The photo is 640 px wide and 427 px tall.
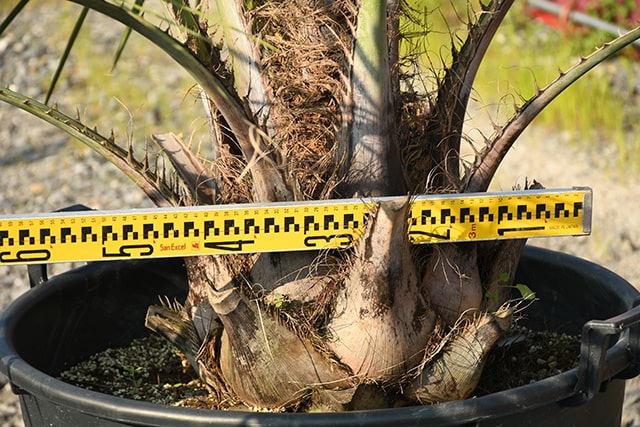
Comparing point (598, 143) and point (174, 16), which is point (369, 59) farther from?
point (598, 143)

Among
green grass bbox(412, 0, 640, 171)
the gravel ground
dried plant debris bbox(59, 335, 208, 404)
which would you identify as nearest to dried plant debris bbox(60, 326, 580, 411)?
dried plant debris bbox(59, 335, 208, 404)

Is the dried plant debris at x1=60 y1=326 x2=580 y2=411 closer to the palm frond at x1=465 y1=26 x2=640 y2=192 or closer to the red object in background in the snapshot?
the palm frond at x1=465 y1=26 x2=640 y2=192

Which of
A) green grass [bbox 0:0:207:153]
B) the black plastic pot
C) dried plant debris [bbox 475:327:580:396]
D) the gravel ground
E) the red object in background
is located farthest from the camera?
the red object in background

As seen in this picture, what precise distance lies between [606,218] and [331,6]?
2144mm

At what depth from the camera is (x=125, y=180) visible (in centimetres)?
379

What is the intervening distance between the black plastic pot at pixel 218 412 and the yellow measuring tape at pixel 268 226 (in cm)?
18

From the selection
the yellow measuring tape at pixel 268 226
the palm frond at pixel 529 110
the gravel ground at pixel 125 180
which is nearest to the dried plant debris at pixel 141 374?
the yellow measuring tape at pixel 268 226

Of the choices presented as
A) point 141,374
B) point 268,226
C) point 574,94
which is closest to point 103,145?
point 268,226

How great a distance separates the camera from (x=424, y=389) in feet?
4.61

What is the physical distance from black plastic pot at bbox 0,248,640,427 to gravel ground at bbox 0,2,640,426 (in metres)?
1.20

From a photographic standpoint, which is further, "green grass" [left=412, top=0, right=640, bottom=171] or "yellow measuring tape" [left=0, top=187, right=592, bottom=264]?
"green grass" [left=412, top=0, right=640, bottom=171]

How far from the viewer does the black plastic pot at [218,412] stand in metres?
1.19

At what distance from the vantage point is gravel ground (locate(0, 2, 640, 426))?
3145mm

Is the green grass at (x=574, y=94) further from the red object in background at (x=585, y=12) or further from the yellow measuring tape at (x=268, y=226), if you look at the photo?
the yellow measuring tape at (x=268, y=226)
